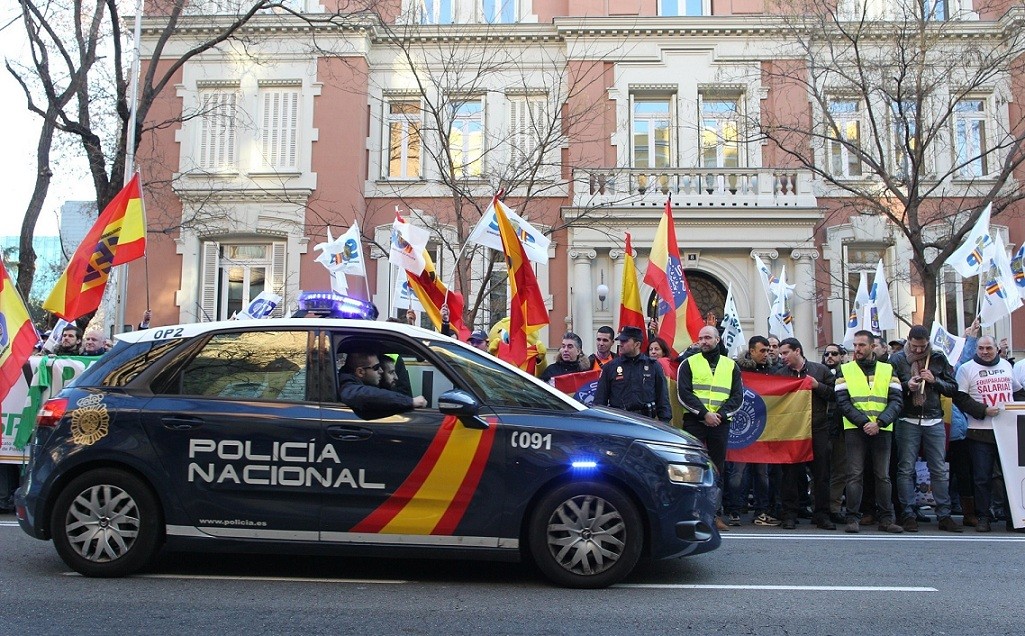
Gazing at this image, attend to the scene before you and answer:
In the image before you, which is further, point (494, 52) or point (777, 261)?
point (494, 52)

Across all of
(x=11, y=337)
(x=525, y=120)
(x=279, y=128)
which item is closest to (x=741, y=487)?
(x=11, y=337)

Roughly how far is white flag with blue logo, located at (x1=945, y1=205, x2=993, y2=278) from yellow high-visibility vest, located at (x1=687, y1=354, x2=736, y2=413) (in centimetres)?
483

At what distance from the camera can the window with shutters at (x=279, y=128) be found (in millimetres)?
21172

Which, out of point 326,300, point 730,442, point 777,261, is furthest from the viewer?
point 777,261

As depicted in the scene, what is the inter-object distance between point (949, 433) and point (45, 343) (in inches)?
413

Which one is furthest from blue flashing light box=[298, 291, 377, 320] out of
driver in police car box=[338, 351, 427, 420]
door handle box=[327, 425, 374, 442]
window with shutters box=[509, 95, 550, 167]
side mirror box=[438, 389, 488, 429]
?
window with shutters box=[509, 95, 550, 167]

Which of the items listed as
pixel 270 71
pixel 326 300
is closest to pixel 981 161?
pixel 270 71

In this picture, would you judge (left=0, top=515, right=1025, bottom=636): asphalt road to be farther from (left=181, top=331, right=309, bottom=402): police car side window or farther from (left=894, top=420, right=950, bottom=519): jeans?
(left=894, top=420, right=950, bottom=519): jeans

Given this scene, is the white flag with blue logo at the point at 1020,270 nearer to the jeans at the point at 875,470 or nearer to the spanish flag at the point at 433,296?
the jeans at the point at 875,470

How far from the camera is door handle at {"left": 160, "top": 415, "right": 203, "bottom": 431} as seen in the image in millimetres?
5590

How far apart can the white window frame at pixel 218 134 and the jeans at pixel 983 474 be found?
17520 millimetres

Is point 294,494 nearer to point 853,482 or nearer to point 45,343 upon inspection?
point 853,482

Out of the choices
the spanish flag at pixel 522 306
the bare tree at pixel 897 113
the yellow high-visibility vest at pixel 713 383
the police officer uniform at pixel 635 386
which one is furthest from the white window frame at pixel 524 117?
the police officer uniform at pixel 635 386

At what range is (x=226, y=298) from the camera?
2112 centimetres
